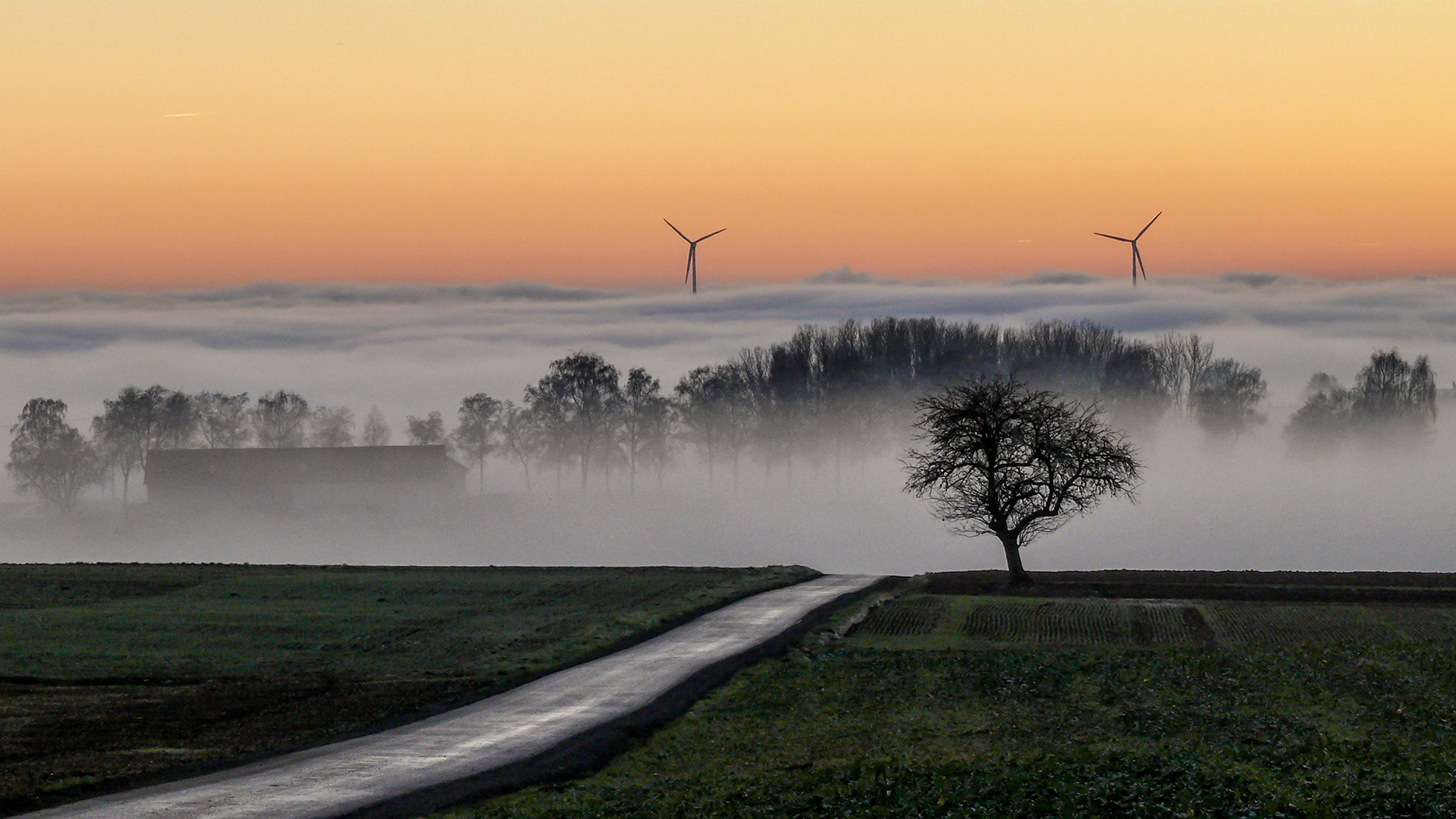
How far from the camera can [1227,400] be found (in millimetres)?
174500

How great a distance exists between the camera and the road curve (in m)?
27.4

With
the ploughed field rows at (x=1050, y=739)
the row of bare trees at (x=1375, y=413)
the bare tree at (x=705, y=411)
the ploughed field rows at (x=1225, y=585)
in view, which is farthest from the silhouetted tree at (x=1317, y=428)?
the ploughed field rows at (x=1050, y=739)

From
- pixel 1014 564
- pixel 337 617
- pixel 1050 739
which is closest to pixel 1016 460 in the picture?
pixel 1014 564

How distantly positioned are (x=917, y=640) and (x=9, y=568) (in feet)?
208

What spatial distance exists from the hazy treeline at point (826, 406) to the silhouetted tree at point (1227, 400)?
186 mm

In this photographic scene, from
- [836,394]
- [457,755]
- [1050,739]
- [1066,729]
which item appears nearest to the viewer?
[457,755]

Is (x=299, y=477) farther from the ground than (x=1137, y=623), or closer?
closer

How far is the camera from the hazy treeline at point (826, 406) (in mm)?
163000

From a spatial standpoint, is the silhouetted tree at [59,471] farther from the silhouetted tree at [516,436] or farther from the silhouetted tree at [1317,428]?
the silhouetted tree at [1317,428]

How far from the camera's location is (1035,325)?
173 metres

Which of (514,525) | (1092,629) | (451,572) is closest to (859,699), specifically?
(1092,629)

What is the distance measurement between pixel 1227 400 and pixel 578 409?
3135 inches

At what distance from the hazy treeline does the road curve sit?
115372 mm

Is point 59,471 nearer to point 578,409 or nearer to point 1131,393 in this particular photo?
point 578,409
